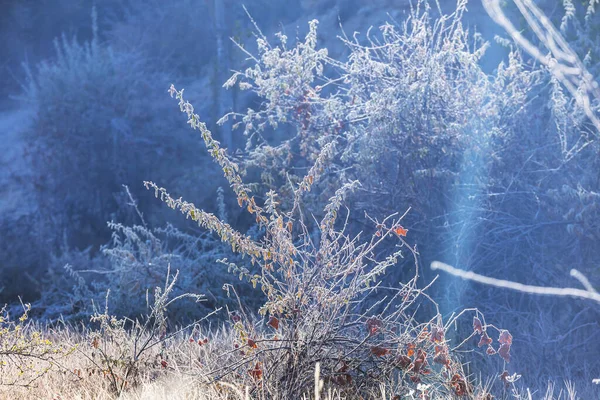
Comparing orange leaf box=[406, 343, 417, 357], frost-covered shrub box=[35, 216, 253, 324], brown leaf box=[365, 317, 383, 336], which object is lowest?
frost-covered shrub box=[35, 216, 253, 324]

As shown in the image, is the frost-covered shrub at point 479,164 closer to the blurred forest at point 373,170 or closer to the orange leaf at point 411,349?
the blurred forest at point 373,170

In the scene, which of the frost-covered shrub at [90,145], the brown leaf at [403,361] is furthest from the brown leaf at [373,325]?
the frost-covered shrub at [90,145]

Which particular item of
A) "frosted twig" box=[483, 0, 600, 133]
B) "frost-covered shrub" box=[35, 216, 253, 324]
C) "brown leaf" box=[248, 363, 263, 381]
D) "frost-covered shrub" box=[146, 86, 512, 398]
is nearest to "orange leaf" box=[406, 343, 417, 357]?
"frost-covered shrub" box=[146, 86, 512, 398]

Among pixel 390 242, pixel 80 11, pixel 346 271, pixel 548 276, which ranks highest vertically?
pixel 80 11

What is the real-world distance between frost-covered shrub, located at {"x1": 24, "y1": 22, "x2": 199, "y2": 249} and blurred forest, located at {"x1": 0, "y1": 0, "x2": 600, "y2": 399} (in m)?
0.02

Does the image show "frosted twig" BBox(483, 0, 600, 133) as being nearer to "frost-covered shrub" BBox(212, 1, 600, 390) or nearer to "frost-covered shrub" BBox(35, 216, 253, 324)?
"frost-covered shrub" BBox(212, 1, 600, 390)

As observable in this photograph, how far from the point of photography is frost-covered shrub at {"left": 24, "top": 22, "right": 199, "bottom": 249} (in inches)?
436

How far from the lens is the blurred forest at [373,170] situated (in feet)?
19.6

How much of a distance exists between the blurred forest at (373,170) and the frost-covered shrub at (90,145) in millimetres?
24

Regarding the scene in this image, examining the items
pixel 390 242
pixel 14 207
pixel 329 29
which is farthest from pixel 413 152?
pixel 329 29

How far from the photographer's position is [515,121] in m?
6.27

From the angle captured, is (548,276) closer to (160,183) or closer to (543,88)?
(543,88)

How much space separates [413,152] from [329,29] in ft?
27.9

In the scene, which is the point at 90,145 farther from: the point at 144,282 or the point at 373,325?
the point at 373,325
